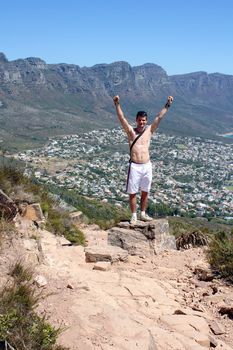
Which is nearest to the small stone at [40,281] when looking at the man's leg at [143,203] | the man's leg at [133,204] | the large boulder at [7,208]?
the large boulder at [7,208]

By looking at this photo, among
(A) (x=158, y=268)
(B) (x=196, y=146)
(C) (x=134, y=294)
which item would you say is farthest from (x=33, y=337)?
(B) (x=196, y=146)

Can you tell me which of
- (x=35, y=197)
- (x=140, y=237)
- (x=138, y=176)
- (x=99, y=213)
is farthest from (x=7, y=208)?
(x=99, y=213)

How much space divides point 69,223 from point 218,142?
13833 centimetres

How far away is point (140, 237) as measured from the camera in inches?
304

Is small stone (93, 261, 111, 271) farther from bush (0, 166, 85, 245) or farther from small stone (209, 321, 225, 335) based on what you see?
bush (0, 166, 85, 245)

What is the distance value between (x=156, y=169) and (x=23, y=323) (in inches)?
3393

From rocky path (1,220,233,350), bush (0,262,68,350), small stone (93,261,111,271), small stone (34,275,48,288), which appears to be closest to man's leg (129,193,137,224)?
rocky path (1,220,233,350)

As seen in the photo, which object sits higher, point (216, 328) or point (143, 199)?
point (143, 199)

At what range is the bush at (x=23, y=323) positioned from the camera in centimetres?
350

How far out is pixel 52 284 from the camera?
4.95 m

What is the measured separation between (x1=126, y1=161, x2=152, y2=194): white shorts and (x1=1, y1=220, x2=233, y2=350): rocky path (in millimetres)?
1244

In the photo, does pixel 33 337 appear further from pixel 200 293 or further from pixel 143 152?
pixel 143 152

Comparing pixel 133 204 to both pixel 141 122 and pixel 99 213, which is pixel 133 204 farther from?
pixel 99 213

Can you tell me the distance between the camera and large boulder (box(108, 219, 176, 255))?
24.8 feet
